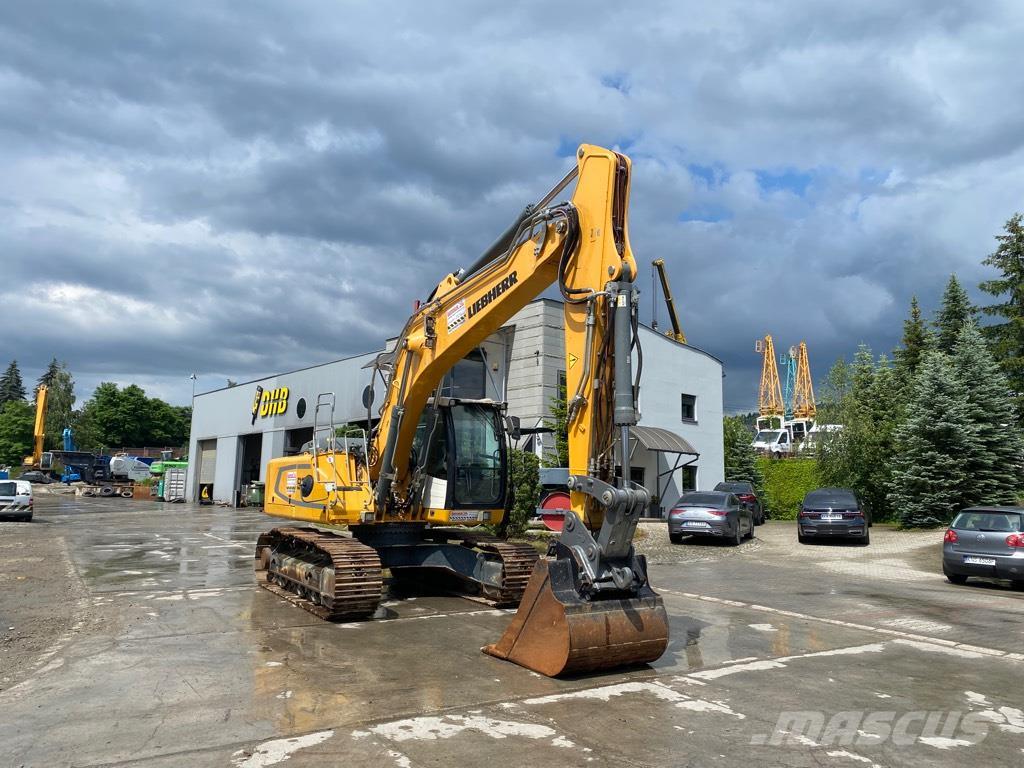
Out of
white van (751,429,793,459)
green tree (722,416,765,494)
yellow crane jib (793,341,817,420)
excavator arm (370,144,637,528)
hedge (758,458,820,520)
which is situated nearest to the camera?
excavator arm (370,144,637,528)

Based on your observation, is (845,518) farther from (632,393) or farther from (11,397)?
(11,397)

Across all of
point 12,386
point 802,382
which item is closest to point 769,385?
point 802,382

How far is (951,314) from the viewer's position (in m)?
37.8

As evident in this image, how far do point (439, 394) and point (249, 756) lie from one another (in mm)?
6194

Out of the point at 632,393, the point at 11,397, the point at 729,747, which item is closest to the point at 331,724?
the point at 729,747

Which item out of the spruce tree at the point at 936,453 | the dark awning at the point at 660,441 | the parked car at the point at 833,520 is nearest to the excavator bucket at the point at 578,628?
the parked car at the point at 833,520

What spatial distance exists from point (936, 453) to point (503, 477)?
1960 cm

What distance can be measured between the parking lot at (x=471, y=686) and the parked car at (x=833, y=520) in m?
8.52

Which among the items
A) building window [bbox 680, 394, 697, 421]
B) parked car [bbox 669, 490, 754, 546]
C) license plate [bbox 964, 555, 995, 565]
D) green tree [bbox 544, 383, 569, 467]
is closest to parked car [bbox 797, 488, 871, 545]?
parked car [bbox 669, 490, 754, 546]

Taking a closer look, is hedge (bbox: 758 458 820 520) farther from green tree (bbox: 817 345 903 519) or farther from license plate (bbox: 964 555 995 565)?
license plate (bbox: 964 555 995 565)

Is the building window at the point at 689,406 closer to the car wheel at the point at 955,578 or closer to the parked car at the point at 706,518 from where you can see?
the parked car at the point at 706,518

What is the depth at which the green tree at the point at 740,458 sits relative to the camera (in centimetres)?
3794

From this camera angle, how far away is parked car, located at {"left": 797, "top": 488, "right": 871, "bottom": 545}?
20.7 m

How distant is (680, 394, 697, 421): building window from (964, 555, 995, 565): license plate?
19105mm
